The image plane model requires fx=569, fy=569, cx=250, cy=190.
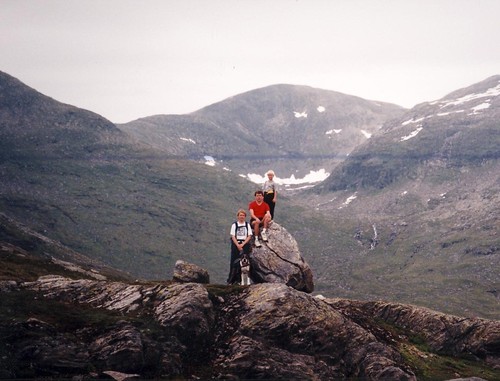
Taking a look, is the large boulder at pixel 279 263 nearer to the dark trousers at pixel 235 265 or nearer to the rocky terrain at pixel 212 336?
the rocky terrain at pixel 212 336

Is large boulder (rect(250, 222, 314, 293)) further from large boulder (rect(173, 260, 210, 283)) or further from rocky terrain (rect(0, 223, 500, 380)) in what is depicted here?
large boulder (rect(173, 260, 210, 283))

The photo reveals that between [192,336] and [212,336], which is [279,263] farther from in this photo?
[192,336]

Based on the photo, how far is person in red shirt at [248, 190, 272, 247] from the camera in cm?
4776

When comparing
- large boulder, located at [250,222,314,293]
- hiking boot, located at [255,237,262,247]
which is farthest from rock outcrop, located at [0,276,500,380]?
hiking boot, located at [255,237,262,247]

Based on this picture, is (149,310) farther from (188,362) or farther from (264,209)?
(264,209)

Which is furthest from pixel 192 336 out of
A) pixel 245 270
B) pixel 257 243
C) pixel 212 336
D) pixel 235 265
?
pixel 257 243

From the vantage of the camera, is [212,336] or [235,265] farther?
[235,265]

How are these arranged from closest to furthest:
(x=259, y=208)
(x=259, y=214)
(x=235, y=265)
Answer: (x=259, y=208) → (x=259, y=214) → (x=235, y=265)

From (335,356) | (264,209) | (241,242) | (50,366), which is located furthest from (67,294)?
(335,356)

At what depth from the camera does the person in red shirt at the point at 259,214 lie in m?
47.8

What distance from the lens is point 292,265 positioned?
5388 cm

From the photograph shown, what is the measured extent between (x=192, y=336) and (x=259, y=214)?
1235cm

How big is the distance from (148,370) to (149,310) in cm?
619

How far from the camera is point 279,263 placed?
2089 inches
